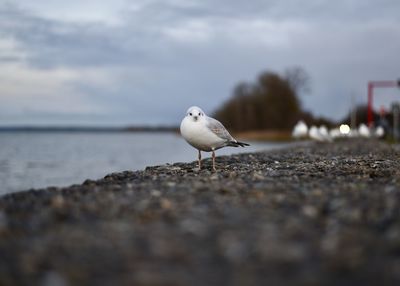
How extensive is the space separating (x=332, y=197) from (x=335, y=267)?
8.33 feet

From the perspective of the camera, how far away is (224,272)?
153 inches

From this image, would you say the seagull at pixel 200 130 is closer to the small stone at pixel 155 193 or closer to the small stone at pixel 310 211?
the small stone at pixel 155 193

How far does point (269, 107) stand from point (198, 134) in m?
69.2

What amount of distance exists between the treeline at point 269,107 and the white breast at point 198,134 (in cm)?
6665

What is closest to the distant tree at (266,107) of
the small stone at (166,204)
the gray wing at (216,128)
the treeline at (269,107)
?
the treeline at (269,107)

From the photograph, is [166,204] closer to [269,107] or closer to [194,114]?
[194,114]

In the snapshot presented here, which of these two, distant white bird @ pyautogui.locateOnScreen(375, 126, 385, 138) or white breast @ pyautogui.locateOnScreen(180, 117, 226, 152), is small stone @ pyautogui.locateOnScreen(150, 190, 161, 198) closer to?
white breast @ pyautogui.locateOnScreen(180, 117, 226, 152)

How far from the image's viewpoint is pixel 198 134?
32.8ft

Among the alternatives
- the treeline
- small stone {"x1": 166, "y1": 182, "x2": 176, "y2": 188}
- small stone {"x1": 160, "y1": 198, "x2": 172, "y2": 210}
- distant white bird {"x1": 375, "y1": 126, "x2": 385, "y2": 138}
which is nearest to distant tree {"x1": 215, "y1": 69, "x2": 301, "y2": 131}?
the treeline

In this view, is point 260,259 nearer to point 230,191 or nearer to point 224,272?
point 224,272

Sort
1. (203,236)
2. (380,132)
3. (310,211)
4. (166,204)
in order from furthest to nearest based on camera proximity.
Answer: (380,132) < (166,204) < (310,211) < (203,236)

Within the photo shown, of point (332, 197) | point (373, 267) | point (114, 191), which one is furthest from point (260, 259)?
point (114, 191)

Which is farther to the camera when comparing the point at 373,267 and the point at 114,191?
the point at 114,191

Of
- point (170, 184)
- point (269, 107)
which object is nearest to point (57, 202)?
point (170, 184)
